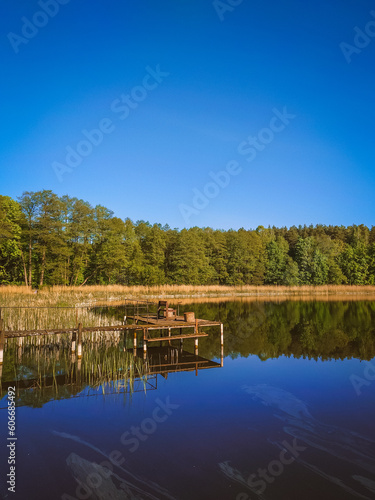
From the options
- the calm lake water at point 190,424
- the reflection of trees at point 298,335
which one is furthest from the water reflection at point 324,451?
the reflection of trees at point 298,335

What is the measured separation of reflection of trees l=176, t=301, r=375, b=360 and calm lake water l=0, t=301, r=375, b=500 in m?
0.49

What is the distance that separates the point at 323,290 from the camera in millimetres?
59906

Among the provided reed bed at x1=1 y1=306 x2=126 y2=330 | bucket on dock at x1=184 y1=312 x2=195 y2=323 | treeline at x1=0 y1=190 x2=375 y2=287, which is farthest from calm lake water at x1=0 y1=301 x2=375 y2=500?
treeline at x1=0 y1=190 x2=375 y2=287

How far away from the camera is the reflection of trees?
17.6 m

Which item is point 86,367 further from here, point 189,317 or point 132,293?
point 132,293

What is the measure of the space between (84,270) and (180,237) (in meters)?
16.0

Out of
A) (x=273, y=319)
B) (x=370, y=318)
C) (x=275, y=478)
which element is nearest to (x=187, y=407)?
(x=275, y=478)

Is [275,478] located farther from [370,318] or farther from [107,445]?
[370,318]

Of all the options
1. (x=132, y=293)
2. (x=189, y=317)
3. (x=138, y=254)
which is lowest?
(x=132, y=293)

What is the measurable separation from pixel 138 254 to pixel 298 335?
35.9 meters

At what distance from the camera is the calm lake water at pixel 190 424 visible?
6.27 m

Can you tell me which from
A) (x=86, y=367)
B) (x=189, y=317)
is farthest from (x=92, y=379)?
(x=189, y=317)

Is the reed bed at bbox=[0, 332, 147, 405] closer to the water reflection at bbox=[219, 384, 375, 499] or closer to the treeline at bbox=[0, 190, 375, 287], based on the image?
the water reflection at bbox=[219, 384, 375, 499]

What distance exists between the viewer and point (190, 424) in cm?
895
